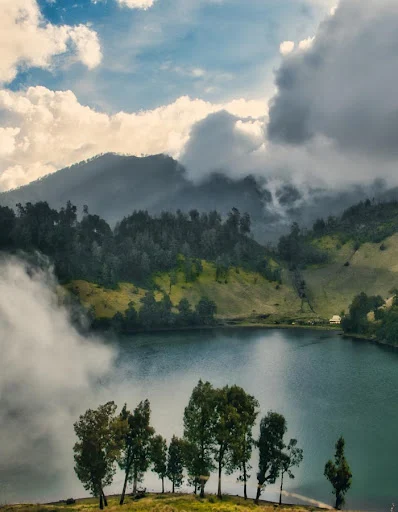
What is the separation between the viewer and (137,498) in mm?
78000

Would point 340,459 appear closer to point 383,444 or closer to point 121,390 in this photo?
point 383,444

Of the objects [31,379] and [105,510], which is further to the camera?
[31,379]

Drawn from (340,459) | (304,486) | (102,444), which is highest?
(102,444)

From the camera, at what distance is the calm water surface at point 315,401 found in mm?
90625

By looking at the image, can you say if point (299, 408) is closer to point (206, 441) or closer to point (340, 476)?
point (340, 476)

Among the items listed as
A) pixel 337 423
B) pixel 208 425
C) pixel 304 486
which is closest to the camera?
pixel 208 425

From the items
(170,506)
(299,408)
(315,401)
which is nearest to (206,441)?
(170,506)

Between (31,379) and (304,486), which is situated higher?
(31,379)

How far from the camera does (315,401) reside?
13612 cm

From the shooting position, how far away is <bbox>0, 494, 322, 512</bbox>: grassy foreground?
67.2 metres

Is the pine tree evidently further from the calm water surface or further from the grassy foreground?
the calm water surface

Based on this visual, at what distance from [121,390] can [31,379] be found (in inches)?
1102

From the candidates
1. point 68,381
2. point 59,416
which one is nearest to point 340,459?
point 59,416

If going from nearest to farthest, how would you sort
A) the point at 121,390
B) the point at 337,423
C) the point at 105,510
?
the point at 105,510 < the point at 337,423 < the point at 121,390
